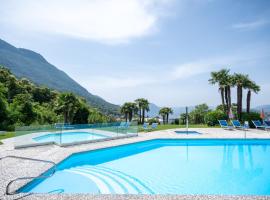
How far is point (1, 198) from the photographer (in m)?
4.88

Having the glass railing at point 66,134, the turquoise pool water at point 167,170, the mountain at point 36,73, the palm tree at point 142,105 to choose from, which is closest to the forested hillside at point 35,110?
the glass railing at point 66,134

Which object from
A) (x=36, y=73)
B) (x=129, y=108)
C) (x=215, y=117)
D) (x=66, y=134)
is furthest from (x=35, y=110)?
(x=36, y=73)

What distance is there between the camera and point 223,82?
2733 centimetres

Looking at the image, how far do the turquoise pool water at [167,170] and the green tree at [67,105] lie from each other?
19.2 m

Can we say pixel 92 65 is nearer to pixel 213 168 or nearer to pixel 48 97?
pixel 213 168

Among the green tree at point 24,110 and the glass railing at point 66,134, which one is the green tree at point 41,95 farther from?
the glass railing at point 66,134

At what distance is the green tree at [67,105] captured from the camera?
102 ft

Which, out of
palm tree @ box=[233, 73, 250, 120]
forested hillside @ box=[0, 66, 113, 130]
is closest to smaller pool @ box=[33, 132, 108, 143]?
forested hillside @ box=[0, 66, 113, 130]

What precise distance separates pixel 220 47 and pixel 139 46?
21.0 feet

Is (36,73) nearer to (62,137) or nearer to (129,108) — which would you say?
(129,108)

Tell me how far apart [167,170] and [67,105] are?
2431 cm

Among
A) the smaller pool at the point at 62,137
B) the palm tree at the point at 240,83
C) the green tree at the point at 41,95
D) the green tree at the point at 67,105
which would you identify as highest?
the green tree at the point at 41,95

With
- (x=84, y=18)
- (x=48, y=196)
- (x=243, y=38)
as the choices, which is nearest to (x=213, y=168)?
(x=48, y=196)

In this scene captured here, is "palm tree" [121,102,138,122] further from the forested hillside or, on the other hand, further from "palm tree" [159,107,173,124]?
the forested hillside
